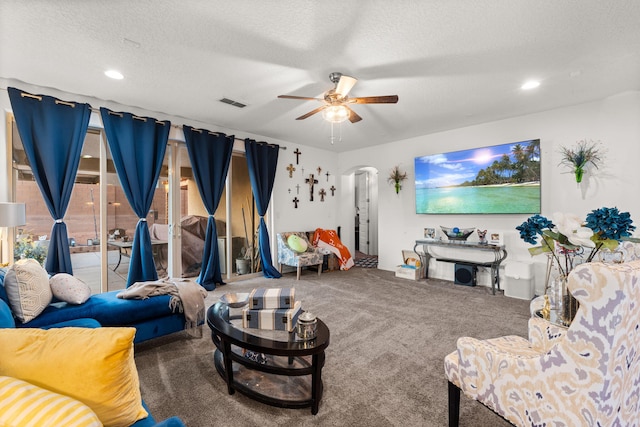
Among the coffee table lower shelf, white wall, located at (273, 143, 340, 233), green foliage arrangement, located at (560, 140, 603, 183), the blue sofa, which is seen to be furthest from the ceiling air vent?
green foliage arrangement, located at (560, 140, 603, 183)

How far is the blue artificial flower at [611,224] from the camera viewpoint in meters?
1.36

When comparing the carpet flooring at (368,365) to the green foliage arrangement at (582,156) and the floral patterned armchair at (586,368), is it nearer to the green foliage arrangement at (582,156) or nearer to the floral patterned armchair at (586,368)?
the floral patterned armchair at (586,368)

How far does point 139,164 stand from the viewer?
13.0ft

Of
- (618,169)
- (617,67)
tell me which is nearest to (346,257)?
(618,169)

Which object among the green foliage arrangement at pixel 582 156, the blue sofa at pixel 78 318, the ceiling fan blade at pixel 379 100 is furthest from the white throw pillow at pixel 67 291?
the green foliage arrangement at pixel 582 156

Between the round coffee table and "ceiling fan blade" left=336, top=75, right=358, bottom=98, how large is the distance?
213 centimetres

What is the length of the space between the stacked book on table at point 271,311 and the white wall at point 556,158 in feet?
12.7

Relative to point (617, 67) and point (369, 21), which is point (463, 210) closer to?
point (617, 67)

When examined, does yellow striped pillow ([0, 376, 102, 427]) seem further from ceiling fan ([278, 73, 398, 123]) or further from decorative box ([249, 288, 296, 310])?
ceiling fan ([278, 73, 398, 123])

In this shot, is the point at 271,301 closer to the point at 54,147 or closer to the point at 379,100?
the point at 379,100

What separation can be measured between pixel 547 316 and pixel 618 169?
323 centimetres

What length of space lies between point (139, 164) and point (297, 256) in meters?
2.78

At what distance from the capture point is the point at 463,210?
15.9ft

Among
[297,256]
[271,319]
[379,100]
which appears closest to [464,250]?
[297,256]
